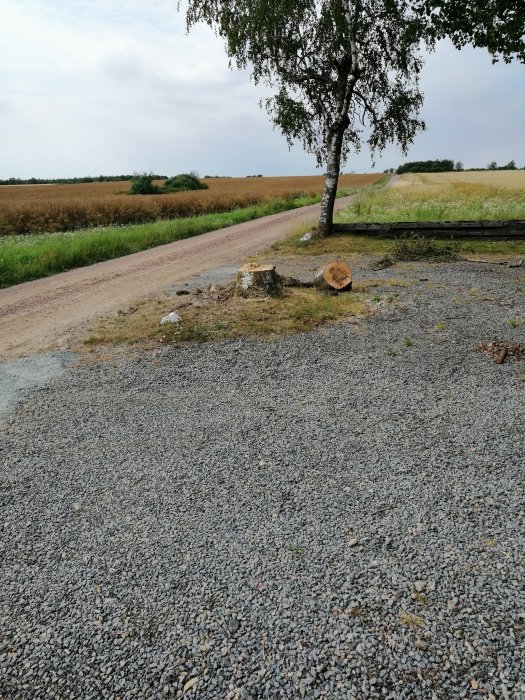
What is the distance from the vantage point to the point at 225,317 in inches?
308

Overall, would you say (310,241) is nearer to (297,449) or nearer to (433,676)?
(297,449)

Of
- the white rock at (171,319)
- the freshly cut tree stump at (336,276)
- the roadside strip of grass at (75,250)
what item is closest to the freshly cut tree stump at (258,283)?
the freshly cut tree stump at (336,276)

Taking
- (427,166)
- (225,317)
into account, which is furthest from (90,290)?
(427,166)

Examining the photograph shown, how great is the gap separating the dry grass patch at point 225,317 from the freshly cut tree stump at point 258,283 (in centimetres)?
17

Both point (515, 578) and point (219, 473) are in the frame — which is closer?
point (515, 578)

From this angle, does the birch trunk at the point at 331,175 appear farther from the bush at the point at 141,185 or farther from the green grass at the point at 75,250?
the bush at the point at 141,185

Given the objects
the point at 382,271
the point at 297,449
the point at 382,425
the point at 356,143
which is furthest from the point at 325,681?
the point at 356,143

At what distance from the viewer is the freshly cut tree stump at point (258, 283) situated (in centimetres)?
869

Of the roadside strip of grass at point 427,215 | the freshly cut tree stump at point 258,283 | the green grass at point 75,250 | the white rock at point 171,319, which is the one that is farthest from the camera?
the roadside strip of grass at point 427,215

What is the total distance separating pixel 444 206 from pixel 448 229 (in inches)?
325

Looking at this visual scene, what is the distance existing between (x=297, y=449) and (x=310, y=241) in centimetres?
1308

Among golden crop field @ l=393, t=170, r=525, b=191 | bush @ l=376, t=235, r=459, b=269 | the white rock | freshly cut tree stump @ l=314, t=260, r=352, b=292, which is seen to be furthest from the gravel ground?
golden crop field @ l=393, t=170, r=525, b=191

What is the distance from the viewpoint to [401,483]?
3.60 meters

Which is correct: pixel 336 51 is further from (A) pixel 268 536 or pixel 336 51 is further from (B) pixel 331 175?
(A) pixel 268 536
